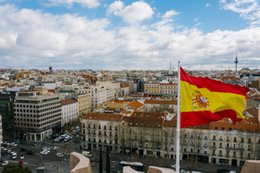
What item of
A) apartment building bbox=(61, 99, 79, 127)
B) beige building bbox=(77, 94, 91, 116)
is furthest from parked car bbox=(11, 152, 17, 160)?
beige building bbox=(77, 94, 91, 116)

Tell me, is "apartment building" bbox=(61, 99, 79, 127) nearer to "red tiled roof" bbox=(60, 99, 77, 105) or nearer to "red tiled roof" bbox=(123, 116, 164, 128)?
"red tiled roof" bbox=(60, 99, 77, 105)

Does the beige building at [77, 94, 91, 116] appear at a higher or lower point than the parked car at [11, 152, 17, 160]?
higher

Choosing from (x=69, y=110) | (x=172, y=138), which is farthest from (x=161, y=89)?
(x=172, y=138)

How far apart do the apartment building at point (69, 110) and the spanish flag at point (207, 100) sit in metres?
76.0

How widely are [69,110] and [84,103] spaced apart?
43.2ft

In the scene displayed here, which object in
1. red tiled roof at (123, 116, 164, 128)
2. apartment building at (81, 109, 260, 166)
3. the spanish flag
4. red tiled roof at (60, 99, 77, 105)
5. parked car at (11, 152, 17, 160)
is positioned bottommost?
parked car at (11, 152, 17, 160)

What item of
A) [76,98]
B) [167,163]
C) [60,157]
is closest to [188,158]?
[167,163]

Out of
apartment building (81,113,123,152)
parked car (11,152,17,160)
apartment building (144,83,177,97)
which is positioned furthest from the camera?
apartment building (144,83,177,97)

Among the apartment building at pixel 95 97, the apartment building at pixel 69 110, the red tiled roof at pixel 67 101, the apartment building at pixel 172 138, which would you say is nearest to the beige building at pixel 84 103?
the apartment building at pixel 69 110

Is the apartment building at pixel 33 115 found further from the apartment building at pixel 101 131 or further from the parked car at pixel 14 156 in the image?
the apartment building at pixel 101 131

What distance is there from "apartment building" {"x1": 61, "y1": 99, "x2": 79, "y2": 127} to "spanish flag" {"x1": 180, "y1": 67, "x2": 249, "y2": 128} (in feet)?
250

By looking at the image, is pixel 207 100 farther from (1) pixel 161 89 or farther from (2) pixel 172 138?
(1) pixel 161 89

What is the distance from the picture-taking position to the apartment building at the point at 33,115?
75500 mm

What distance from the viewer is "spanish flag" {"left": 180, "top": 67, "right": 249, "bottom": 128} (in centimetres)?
1527
